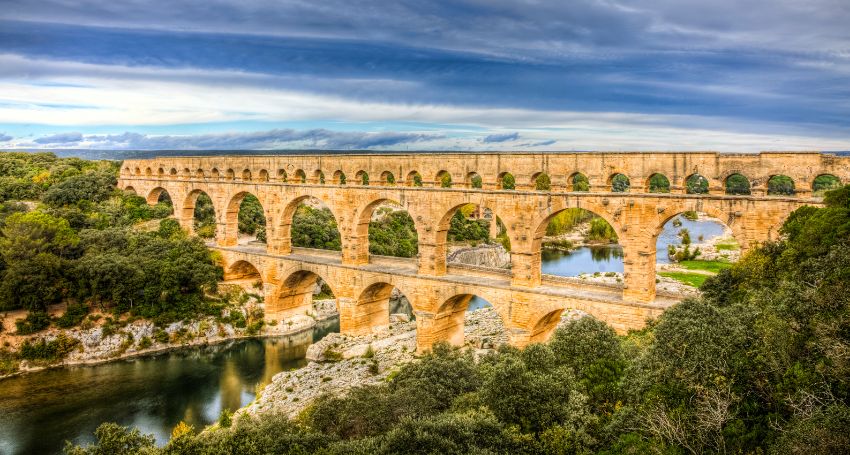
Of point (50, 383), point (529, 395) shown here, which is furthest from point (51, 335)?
point (529, 395)

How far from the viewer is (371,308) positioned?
2622 cm

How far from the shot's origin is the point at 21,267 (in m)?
25.3

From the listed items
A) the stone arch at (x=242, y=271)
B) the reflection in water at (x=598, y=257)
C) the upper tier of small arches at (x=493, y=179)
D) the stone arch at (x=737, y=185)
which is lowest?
the reflection in water at (x=598, y=257)

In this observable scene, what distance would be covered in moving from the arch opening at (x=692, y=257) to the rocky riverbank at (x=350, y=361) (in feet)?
24.3

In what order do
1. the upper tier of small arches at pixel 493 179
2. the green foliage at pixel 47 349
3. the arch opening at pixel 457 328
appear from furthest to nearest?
the green foliage at pixel 47 349 < the arch opening at pixel 457 328 < the upper tier of small arches at pixel 493 179

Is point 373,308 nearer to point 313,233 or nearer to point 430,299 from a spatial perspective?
point 430,299

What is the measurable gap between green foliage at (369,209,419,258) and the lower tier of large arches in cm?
929

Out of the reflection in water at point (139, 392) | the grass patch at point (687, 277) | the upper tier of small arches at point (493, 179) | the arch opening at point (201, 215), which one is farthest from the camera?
the arch opening at point (201, 215)

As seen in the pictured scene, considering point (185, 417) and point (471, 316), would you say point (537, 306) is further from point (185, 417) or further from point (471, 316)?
point (185, 417)

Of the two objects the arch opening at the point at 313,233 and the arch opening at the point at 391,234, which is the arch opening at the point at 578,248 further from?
the arch opening at the point at 313,233

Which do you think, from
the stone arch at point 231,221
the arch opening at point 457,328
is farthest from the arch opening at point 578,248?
the stone arch at point 231,221

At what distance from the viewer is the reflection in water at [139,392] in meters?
19.4

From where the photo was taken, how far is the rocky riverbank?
20.6 meters

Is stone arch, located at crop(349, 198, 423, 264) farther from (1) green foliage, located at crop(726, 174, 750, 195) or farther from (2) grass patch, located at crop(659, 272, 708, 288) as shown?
(1) green foliage, located at crop(726, 174, 750, 195)
